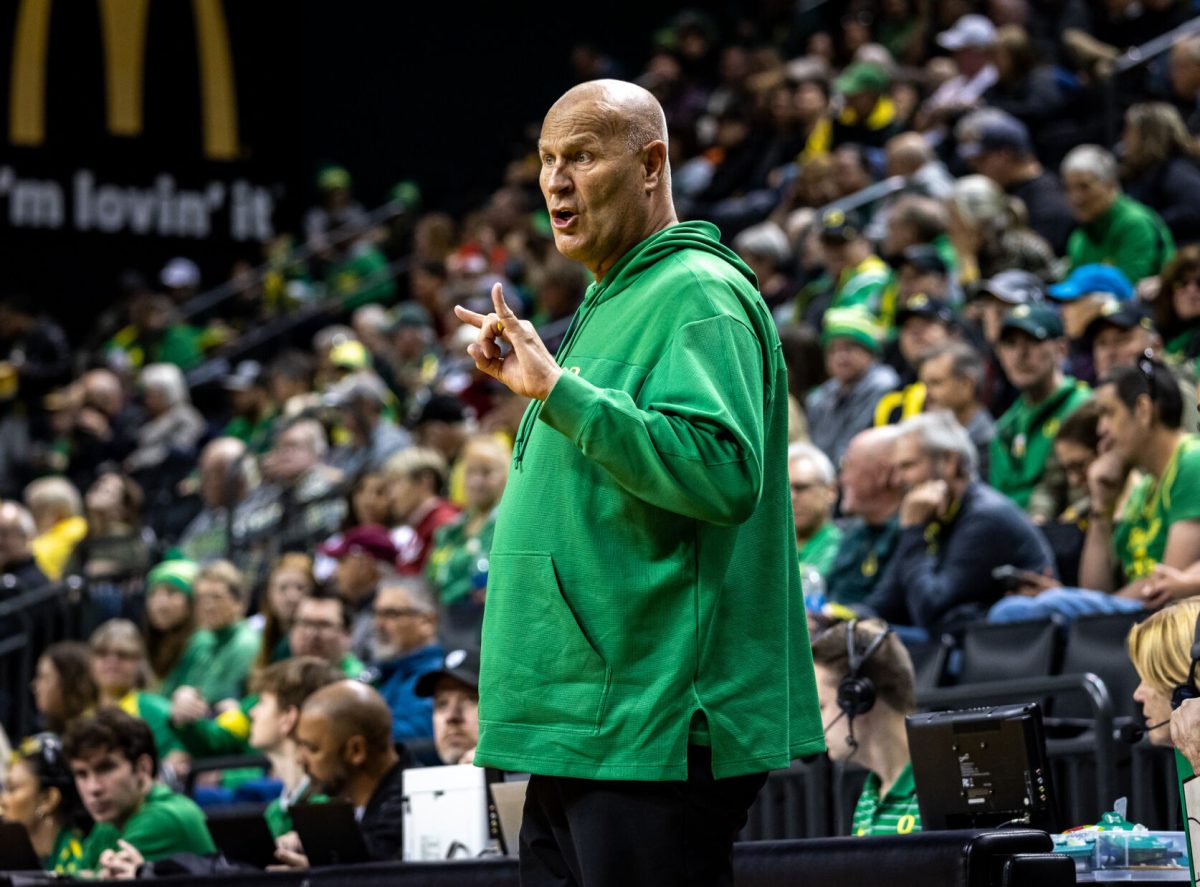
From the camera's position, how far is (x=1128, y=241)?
932 cm

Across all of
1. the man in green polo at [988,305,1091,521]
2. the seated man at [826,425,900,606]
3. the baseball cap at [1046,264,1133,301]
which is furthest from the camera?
the baseball cap at [1046,264,1133,301]

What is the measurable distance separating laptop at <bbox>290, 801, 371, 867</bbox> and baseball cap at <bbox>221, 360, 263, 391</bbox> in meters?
9.11

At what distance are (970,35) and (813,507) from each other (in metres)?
6.43

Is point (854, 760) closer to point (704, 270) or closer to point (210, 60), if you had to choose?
point (704, 270)

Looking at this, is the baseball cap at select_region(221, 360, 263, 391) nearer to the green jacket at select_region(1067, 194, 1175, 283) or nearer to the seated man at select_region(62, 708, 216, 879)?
the green jacket at select_region(1067, 194, 1175, 283)

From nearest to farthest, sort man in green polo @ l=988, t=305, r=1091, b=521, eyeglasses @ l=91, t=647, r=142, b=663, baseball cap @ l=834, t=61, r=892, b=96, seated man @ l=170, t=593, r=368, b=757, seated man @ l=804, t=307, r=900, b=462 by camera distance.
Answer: man in green polo @ l=988, t=305, r=1091, b=521 < seated man @ l=170, t=593, r=368, b=757 < eyeglasses @ l=91, t=647, r=142, b=663 < seated man @ l=804, t=307, r=900, b=462 < baseball cap @ l=834, t=61, r=892, b=96

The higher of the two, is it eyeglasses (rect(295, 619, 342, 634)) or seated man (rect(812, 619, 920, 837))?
eyeglasses (rect(295, 619, 342, 634))

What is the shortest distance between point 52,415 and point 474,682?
35.2 feet

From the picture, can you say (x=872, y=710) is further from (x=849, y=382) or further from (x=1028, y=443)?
(x=849, y=382)

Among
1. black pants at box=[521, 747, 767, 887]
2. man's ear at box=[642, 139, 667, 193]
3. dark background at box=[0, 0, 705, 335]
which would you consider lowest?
black pants at box=[521, 747, 767, 887]

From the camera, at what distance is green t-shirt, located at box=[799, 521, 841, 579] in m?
7.21

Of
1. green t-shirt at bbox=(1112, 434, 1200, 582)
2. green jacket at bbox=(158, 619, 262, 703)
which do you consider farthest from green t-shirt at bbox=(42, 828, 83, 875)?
green t-shirt at bbox=(1112, 434, 1200, 582)

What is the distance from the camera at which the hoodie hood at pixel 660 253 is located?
2814mm

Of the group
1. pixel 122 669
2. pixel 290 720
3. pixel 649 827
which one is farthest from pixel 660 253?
pixel 122 669
